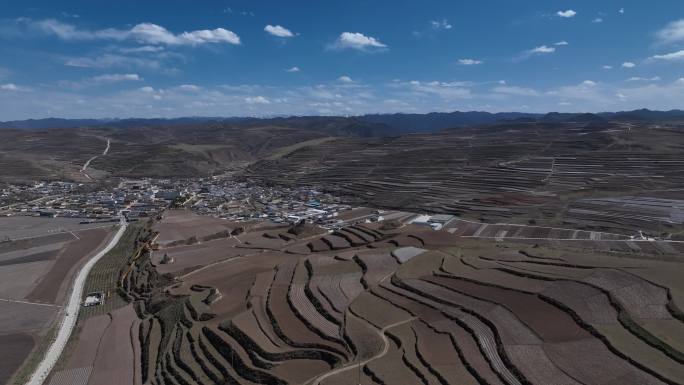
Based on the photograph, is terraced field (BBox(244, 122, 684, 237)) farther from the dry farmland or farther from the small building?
the small building

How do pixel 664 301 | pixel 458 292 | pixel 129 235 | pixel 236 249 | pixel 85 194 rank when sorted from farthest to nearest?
pixel 85 194 < pixel 129 235 < pixel 236 249 < pixel 458 292 < pixel 664 301

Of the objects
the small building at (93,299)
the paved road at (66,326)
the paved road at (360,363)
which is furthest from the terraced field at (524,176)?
the small building at (93,299)

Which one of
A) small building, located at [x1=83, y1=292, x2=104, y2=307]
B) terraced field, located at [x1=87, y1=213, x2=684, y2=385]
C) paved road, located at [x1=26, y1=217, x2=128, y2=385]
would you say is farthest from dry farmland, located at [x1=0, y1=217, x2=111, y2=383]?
terraced field, located at [x1=87, y1=213, x2=684, y2=385]

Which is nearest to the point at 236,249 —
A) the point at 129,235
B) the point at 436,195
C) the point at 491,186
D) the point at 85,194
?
the point at 129,235

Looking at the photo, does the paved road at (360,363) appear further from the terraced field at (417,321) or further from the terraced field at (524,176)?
the terraced field at (524,176)

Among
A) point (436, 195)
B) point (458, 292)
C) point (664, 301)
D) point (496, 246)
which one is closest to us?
point (664, 301)

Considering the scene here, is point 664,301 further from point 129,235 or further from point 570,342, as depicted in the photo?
point 129,235
